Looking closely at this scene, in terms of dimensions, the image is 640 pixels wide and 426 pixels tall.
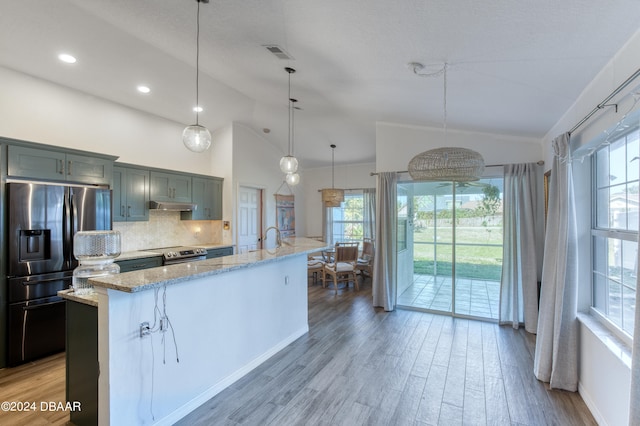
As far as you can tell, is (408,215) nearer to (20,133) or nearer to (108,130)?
(108,130)

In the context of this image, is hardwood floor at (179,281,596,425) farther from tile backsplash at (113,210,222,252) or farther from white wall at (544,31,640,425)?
tile backsplash at (113,210,222,252)

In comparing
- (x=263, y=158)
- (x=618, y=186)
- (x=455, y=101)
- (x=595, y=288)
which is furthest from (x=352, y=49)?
(x=263, y=158)

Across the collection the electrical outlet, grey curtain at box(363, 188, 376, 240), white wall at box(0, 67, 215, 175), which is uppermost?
white wall at box(0, 67, 215, 175)

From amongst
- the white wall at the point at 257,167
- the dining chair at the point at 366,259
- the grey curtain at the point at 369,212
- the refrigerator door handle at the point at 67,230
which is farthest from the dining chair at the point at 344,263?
the refrigerator door handle at the point at 67,230

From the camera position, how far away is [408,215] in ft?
16.8

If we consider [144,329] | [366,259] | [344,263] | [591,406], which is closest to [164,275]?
[144,329]

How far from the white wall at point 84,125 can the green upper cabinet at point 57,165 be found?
1.84ft

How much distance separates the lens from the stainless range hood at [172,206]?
4836 mm

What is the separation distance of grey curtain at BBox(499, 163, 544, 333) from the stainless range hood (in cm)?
492

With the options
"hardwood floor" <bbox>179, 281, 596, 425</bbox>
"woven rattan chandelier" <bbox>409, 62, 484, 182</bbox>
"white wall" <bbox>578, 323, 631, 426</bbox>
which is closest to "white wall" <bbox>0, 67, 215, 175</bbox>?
"hardwood floor" <bbox>179, 281, 596, 425</bbox>

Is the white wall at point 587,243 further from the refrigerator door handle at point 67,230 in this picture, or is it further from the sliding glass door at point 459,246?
the refrigerator door handle at point 67,230

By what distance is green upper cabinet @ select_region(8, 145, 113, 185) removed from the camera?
10.4ft

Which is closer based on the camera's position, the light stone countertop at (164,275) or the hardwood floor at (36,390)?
the light stone countertop at (164,275)

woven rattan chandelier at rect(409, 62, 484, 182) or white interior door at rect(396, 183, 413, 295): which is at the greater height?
woven rattan chandelier at rect(409, 62, 484, 182)
